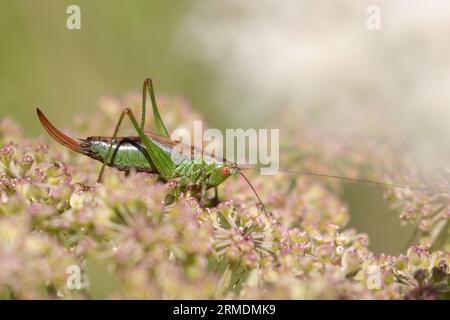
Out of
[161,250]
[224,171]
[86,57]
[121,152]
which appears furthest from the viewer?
[86,57]

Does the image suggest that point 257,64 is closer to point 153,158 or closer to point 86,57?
point 86,57

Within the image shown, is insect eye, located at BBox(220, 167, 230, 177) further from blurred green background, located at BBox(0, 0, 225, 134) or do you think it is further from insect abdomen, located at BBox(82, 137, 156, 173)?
blurred green background, located at BBox(0, 0, 225, 134)

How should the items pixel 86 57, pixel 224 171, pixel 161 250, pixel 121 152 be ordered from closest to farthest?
1. pixel 161 250
2. pixel 121 152
3. pixel 224 171
4. pixel 86 57

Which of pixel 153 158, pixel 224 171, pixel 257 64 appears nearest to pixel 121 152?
pixel 153 158

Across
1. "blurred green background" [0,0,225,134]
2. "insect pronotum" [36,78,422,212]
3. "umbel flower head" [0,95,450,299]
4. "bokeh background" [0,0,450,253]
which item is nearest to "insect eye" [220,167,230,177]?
"insect pronotum" [36,78,422,212]

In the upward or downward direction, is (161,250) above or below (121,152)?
below

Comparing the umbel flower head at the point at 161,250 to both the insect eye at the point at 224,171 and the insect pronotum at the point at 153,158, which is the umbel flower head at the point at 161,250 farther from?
the insect eye at the point at 224,171
